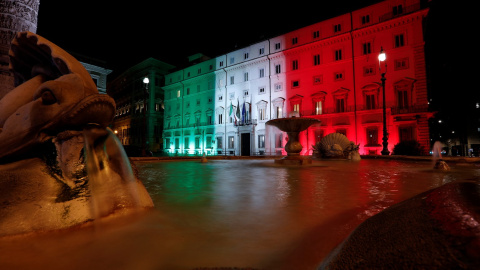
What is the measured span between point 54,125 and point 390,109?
2628 cm

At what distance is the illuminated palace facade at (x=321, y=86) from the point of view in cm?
2184

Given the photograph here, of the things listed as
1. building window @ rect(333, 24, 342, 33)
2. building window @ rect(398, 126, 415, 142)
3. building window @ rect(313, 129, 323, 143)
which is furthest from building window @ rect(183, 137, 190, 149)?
building window @ rect(398, 126, 415, 142)

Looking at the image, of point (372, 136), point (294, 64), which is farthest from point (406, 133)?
point (294, 64)

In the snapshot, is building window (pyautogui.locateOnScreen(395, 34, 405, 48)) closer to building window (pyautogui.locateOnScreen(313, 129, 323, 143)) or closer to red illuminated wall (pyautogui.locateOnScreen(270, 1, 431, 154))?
red illuminated wall (pyautogui.locateOnScreen(270, 1, 431, 154))

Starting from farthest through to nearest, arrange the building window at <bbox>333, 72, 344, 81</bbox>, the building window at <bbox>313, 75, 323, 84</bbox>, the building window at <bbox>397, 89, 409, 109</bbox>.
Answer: the building window at <bbox>313, 75, 323, 84</bbox> → the building window at <bbox>333, 72, 344, 81</bbox> → the building window at <bbox>397, 89, 409, 109</bbox>

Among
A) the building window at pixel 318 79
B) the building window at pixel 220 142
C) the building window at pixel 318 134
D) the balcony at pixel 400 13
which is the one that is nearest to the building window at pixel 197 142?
the building window at pixel 220 142

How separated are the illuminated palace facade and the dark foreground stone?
47.8ft

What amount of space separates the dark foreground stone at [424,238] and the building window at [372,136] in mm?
24669

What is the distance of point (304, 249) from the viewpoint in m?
1.71

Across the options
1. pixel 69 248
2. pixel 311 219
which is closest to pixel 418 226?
pixel 311 219

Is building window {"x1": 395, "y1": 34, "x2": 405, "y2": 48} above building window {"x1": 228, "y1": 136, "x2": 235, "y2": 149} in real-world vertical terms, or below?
above

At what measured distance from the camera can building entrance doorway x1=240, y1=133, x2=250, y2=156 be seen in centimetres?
3233

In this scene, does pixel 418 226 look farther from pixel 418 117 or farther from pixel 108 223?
pixel 418 117

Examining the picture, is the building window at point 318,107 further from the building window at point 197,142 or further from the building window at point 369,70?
the building window at point 197,142
